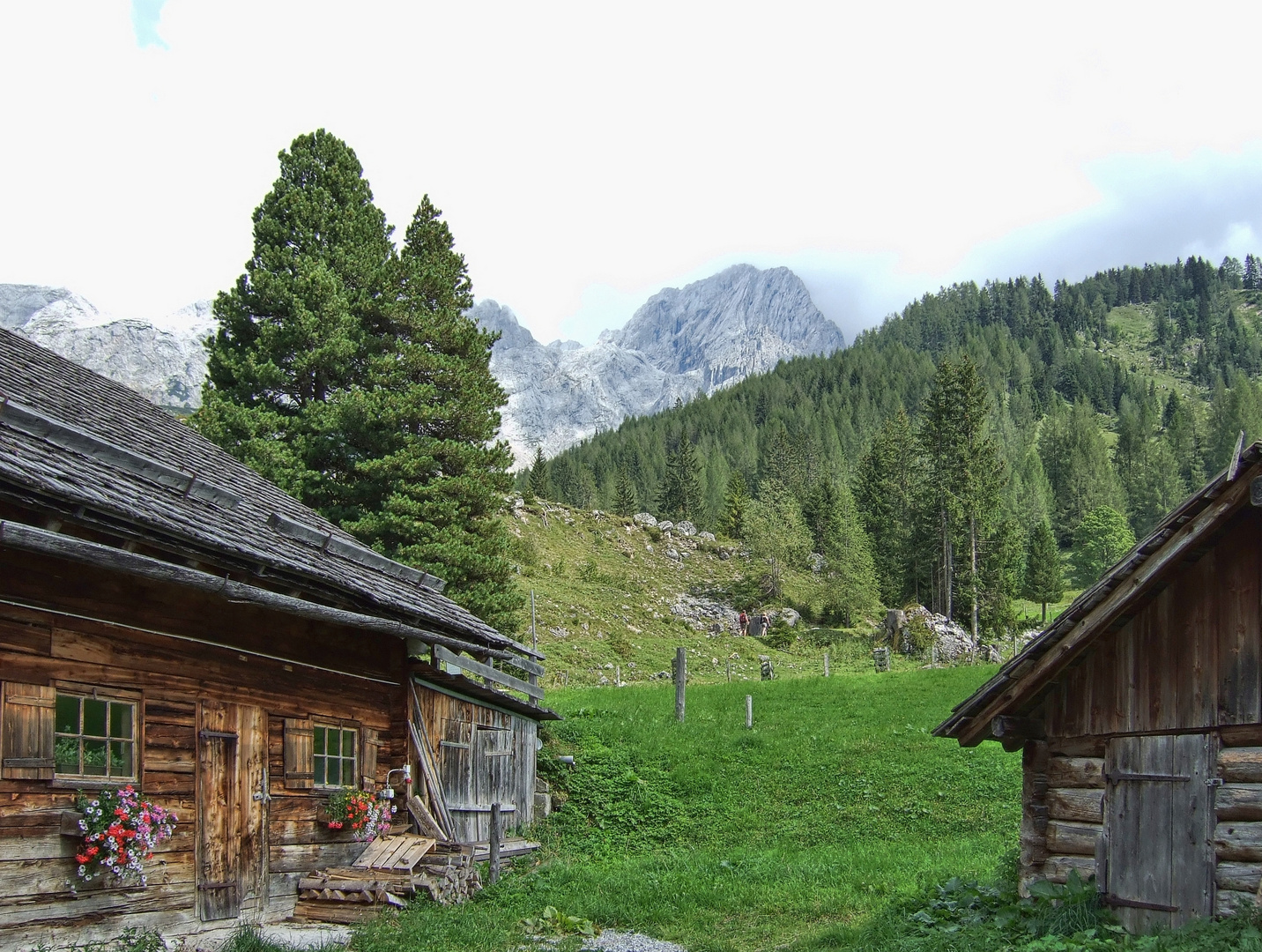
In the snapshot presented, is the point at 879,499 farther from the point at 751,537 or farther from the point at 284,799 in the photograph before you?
the point at 284,799

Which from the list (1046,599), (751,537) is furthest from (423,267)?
(1046,599)

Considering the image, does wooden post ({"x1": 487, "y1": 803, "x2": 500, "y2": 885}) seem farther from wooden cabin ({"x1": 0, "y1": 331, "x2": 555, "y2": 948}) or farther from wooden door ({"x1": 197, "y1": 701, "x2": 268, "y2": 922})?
wooden door ({"x1": 197, "y1": 701, "x2": 268, "y2": 922})

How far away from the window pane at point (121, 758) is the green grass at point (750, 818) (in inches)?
133

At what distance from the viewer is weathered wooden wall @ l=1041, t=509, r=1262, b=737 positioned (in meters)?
8.87

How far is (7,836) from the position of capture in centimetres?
916

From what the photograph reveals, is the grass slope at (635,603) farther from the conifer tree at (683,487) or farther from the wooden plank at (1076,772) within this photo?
the wooden plank at (1076,772)

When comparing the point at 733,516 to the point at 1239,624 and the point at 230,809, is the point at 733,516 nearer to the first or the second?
the point at 230,809

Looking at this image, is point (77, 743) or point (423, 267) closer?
point (77, 743)

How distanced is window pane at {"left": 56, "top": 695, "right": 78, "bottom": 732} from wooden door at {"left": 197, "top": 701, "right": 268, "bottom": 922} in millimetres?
1512

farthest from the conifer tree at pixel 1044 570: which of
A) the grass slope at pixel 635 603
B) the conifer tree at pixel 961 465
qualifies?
the conifer tree at pixel 961 465

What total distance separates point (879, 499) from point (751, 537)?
22391 millimetres

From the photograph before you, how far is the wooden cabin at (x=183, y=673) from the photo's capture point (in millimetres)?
9453

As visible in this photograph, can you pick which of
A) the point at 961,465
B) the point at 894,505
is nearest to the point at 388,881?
the point at 961,465

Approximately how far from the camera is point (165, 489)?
1227 cm
